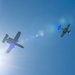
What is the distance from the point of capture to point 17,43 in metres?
136

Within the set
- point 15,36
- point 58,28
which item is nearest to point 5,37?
point 15,36

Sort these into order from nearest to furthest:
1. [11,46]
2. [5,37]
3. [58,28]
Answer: [5,37] < [11,46] < [58,28]

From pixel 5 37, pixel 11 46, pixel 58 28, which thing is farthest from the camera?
pixel 58 28

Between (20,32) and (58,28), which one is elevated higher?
(58,28)

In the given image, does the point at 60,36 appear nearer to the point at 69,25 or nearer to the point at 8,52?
the point at 69,25

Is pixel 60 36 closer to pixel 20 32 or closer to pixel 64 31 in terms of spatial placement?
pixel 64 31

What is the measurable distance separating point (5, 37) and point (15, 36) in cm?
574

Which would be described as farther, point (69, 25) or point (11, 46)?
point (69, 25)

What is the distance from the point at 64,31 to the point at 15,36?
4065cm

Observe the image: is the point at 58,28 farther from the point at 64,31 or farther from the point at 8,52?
the point at 8,52

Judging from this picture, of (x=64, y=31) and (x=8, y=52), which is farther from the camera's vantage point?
(x=64, y=31)

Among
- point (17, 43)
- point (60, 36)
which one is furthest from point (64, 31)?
point (17, 43)

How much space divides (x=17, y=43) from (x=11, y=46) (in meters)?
3.64

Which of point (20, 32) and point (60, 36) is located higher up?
point (60, 36)
